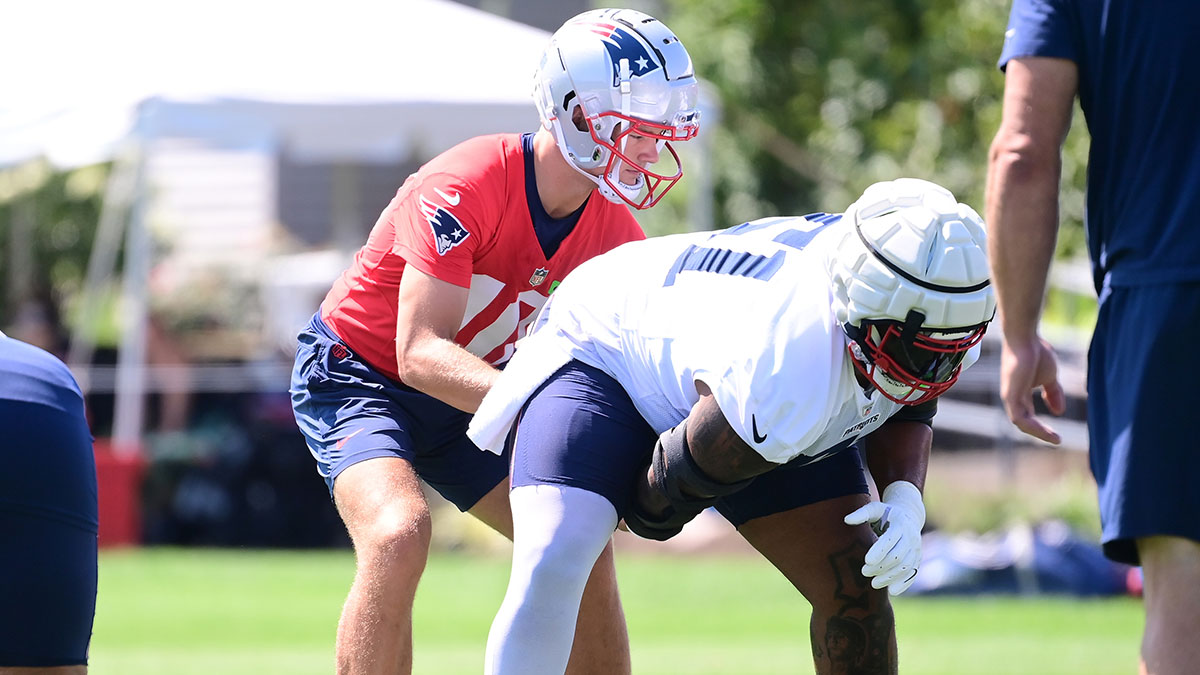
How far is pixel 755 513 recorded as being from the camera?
4.25m

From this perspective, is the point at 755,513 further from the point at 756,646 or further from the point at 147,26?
the point at 147,26

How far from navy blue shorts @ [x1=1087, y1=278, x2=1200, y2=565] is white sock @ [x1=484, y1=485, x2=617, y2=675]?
1186 millimetres

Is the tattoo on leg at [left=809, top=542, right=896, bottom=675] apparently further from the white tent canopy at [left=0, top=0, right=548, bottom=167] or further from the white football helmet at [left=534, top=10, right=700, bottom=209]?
the white tent canopy at [left=0, top=0, right=548, bottom=167]

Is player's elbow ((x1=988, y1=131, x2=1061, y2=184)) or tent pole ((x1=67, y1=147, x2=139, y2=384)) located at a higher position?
player's elbow ((x1=988, y1=131, x2=1061, y2=184))

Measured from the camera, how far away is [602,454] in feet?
12.9

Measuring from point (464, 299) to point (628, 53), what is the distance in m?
0.85

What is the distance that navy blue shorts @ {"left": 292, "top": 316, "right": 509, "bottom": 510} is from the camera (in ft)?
16.1

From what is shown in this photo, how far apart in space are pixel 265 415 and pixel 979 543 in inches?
248

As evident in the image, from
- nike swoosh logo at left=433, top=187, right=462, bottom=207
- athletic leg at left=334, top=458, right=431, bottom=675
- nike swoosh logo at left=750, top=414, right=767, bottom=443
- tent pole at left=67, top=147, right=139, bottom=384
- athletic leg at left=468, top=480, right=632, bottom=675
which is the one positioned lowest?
tent pole at left=67, top=147, right=139, bottom=384

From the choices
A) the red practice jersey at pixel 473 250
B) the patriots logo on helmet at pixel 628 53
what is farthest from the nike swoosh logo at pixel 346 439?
the patriots logo on helmet at pixel 628 53

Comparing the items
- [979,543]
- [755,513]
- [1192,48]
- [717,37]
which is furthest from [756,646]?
[717,37]

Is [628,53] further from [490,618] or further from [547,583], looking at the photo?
[490,618]

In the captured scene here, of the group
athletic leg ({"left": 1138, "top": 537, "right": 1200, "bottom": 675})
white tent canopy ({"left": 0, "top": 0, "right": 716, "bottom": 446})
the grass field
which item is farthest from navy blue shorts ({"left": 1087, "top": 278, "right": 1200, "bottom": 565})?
white tent canopy ({"left": 0, "top": 0, "right": 716, "bottom": 446})

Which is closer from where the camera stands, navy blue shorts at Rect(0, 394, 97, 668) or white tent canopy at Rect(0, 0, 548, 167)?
navy blue shorts at Rect(0, 394, 97, 668)
